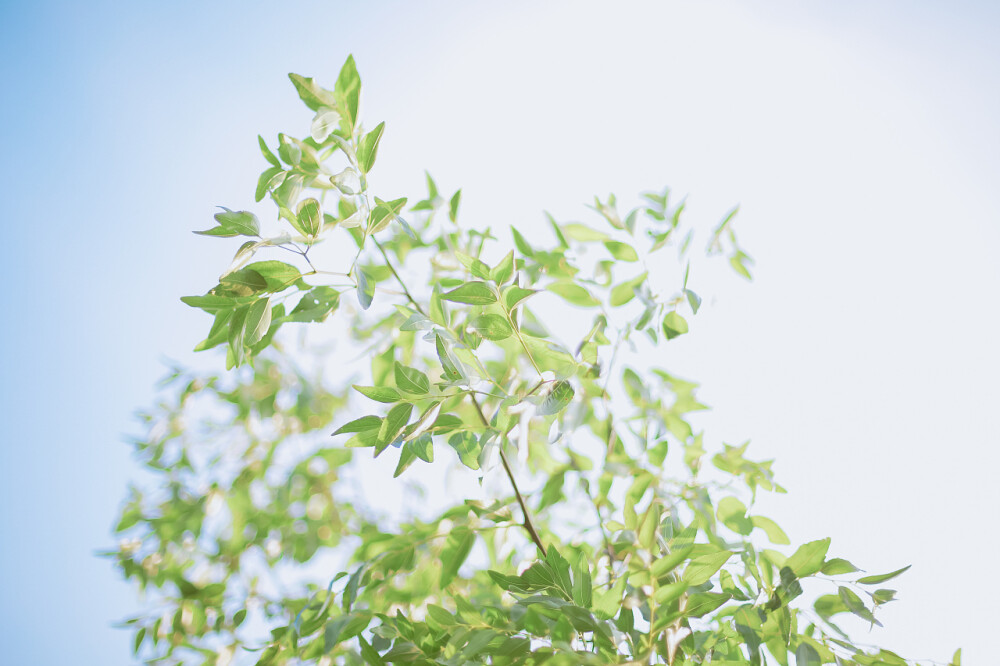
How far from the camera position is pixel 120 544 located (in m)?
1.14

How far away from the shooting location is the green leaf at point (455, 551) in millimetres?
666

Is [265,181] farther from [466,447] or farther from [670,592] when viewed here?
[670,592]

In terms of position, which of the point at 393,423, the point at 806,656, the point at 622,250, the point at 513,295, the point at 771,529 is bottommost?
the point at 806,656

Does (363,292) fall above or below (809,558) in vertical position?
above

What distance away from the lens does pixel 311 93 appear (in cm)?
55

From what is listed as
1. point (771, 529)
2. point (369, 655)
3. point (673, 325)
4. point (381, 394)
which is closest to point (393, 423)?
point (381, 394)

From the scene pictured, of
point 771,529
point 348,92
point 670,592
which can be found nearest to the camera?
point 670,592

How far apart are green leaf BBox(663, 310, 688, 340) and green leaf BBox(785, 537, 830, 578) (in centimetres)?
25

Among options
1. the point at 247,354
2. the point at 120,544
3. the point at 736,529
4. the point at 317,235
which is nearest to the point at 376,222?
the point at 317,235

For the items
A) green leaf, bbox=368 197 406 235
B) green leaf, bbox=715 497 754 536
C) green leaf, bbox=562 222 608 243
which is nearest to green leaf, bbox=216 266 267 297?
green leaf, bbox=368 197 406 235

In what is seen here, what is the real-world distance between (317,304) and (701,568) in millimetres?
425

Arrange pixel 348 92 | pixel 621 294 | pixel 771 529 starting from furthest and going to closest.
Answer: pixel 621 294, pixel 771 529, pixel 348 92

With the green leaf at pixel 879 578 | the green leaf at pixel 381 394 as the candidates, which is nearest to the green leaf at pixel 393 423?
the green leaf at pixel 381 394

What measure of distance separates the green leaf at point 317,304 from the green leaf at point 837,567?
0.51 meters
